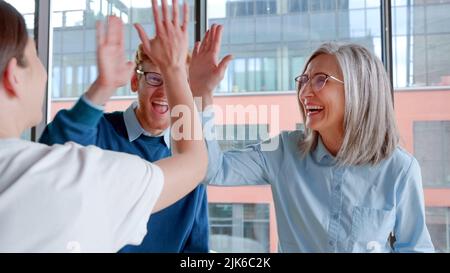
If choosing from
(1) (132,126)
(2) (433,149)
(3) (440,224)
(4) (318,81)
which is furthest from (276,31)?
(1) (132,126)

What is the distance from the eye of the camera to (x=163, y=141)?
1.37 meters

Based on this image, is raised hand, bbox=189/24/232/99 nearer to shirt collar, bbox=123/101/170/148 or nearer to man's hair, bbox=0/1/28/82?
shirt collar, bbox=123/101/170/148

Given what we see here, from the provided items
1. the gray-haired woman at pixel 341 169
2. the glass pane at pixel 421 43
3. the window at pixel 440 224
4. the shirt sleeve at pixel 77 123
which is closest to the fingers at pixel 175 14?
the shirt sleeve at pixel 77 123

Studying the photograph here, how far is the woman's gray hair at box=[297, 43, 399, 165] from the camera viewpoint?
51.9 inches

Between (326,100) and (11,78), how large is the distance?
968mm

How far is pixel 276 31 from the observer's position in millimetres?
2676

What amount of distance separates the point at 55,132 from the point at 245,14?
2000mm

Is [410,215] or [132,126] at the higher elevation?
[132,126]

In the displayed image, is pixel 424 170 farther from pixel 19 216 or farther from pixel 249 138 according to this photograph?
pixel 19 216

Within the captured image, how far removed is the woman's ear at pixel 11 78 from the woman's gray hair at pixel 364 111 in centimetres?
92

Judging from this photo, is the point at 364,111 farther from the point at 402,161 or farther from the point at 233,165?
the point at 233,165

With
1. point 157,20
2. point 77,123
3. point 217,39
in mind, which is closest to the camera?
point 157,20

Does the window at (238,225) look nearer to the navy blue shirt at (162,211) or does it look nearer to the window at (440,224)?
the window at (440,224)

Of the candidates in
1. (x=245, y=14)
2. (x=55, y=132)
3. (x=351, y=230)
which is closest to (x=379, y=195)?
(x=351, y=230)
